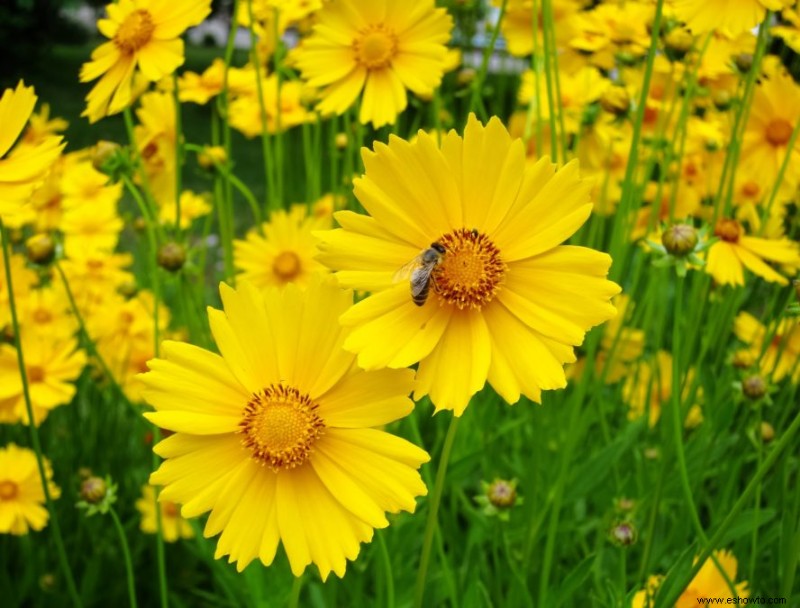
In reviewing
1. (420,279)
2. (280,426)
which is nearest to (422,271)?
(420,279)

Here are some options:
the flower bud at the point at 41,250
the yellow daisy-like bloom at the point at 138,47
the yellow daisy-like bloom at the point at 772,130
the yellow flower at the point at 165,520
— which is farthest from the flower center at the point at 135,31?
the yellow daisy-like bloom at the point at 772,130

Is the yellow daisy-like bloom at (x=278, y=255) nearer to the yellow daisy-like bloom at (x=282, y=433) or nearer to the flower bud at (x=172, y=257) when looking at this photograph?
the flower bud at (x=172, y=257)

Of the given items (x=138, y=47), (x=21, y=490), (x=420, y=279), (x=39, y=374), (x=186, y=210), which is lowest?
(x=21, y=490)

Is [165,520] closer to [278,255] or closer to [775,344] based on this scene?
[278,255]

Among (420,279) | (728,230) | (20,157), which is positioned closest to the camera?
(420,279)

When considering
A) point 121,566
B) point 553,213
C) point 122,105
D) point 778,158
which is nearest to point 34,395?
point 121,566

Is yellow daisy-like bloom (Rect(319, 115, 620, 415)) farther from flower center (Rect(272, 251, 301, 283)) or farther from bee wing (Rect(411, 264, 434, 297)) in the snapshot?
flower center (Rect(272, 251, 301, 283))

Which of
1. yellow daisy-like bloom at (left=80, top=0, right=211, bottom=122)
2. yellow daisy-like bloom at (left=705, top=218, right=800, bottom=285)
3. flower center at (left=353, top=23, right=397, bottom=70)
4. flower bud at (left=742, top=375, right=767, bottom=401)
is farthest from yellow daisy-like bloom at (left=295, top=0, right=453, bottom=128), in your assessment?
flower bud at (left=742, top=375, right=767, bottom=401)
